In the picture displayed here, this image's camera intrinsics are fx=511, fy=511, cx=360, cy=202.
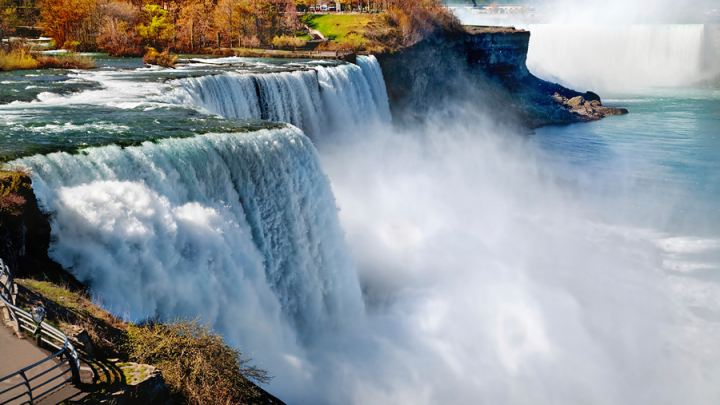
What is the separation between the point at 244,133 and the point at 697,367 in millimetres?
12608

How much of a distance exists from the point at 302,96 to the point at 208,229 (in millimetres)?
12953

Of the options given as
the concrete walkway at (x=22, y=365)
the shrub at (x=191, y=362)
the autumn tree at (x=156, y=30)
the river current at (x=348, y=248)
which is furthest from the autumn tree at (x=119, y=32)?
the concrete walkway at (x=22, y=365)

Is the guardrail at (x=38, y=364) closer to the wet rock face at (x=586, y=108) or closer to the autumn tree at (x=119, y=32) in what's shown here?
the autumn tree at (x=119, y=32)

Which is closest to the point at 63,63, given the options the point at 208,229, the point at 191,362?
the point at 208,229

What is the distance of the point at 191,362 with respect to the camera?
6.81 metres

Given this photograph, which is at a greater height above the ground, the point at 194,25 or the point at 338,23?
the point at 338,23

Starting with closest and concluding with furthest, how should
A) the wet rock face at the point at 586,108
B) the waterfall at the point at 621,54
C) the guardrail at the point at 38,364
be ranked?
the guardrail at the point at 38,364, the wet rock face at the point at 586,108, the waterfall at the point at 621,54

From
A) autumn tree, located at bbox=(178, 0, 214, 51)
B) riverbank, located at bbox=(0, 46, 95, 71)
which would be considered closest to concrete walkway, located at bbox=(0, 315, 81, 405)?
riverbank, located at bbox=(0, 46, 95, 71)

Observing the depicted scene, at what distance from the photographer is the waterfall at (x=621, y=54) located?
2195 inches

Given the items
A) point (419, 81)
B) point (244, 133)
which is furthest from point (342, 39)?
point (244, 133)

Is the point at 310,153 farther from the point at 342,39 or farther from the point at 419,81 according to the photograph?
the point at 342,39

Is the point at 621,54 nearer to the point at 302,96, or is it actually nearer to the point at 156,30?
the point at 156,30

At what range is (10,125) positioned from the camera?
1174cm

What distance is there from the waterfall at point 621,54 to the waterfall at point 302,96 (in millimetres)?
33704
